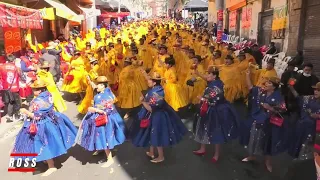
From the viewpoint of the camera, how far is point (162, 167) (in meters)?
5.37

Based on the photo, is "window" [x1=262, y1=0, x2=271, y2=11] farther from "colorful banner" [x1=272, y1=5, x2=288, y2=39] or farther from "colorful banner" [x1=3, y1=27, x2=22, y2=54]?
"colorful banner" [x1=3, y1=27, x2=22, y2=54]

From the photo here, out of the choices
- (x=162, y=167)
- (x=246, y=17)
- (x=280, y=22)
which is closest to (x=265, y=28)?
(x=280, y=22)

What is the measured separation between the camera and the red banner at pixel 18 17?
9.39 metres

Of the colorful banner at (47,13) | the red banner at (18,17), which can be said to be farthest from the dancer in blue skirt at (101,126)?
the colorful banner at (47,13)

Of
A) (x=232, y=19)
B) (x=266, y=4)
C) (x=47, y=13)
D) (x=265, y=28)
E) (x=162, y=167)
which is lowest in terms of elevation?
(x=162, y=167)

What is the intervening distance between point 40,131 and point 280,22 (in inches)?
424

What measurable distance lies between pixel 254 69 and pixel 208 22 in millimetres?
26971

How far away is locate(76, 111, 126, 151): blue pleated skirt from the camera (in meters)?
5.10

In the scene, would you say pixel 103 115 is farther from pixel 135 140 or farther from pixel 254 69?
pixel 254 69

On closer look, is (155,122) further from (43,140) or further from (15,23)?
(15,23)

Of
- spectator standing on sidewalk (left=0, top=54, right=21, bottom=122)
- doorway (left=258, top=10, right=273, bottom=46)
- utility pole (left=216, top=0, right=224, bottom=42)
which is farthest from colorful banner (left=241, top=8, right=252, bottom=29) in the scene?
spectator standing on sidewalk (left=0, top=54, right=21, bottom=122)

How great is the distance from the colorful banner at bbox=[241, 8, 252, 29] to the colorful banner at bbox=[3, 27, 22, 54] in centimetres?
1208

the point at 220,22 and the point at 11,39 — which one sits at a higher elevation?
the point at 220,22

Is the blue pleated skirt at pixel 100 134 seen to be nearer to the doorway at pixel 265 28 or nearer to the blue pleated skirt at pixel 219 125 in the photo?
the blue pleated skirt at pixel 219 125
